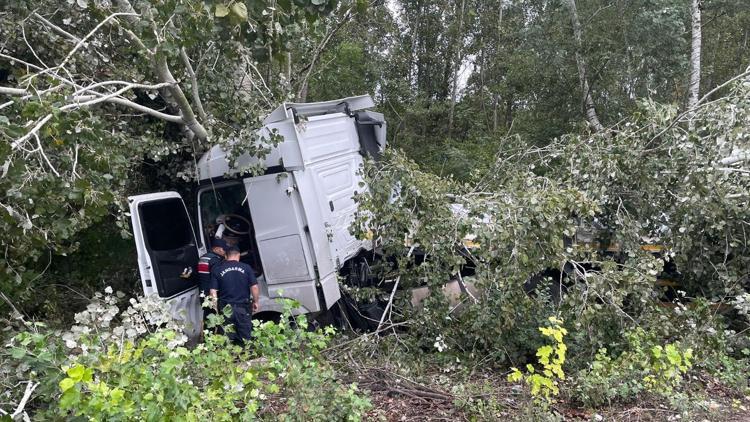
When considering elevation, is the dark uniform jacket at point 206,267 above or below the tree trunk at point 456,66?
below

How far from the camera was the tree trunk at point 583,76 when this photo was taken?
1060 centimetres

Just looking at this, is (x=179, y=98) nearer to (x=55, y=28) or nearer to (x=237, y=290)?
(x=55, y=28)

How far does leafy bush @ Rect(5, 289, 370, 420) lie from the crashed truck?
1.69 m

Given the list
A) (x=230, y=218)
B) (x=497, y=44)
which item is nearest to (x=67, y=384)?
(x=230, y=218)

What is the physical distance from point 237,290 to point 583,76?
26.7 feet

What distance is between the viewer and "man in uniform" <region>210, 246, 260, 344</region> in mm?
5535

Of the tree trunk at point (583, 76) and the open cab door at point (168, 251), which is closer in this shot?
the open cab door at point (168, 251)

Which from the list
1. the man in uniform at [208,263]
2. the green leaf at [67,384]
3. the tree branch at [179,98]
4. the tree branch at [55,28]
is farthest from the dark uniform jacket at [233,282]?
the green leaf at [67,384]

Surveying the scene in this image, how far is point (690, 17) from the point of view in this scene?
433 inches

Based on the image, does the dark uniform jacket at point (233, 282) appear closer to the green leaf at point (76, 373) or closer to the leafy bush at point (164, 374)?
the leafy bush at point (164, 374)

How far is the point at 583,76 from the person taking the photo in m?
10.7

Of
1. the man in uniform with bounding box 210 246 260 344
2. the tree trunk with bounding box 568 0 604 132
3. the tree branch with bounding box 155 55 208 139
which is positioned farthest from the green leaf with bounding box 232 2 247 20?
the tree trunk with bounding box 568 0 604 132

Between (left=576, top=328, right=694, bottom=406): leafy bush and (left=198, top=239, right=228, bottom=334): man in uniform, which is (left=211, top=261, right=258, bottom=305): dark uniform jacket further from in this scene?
(left=576, top=328, right=694, bottom=406): leafy bush

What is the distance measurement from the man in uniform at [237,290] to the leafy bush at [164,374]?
1688 millimetres
